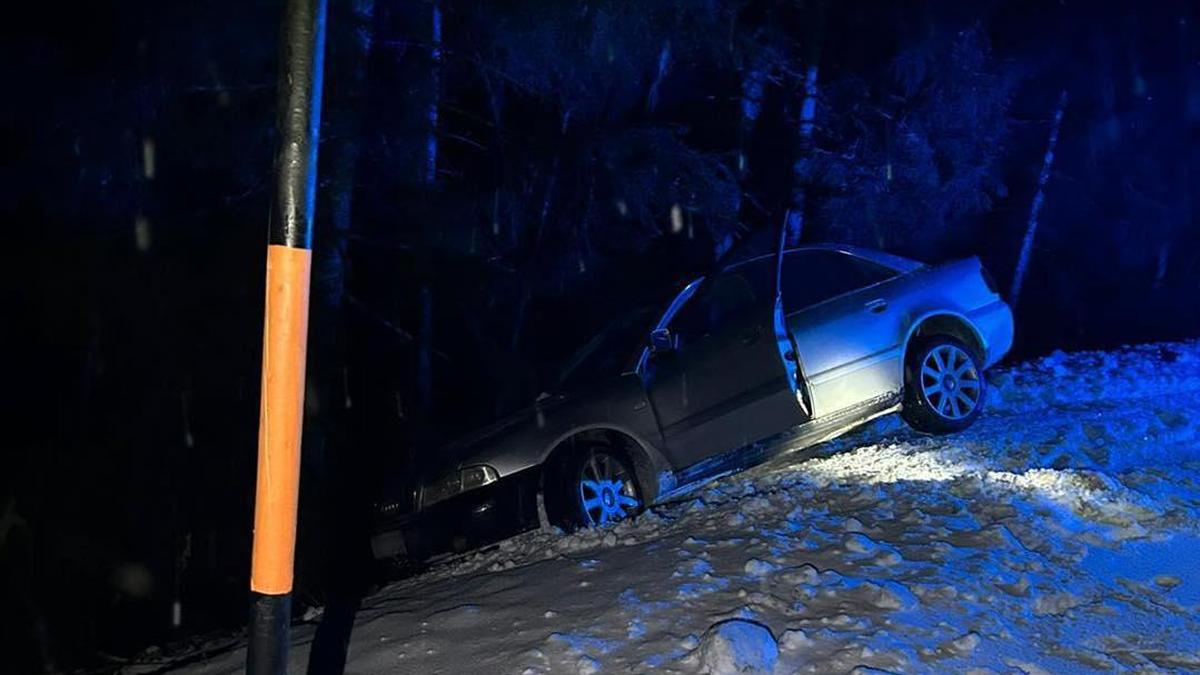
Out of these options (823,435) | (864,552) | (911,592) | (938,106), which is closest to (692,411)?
(823,435)

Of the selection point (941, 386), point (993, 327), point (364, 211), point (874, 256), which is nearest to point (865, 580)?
point (941, 386)

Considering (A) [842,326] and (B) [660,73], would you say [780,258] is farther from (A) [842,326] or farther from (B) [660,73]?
(B) [660,73]

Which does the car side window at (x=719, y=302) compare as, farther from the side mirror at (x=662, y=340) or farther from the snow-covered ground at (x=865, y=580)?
the snow-covered ground at (x=865, y=580)

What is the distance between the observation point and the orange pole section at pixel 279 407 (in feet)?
8.75

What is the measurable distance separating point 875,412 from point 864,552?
246 cm

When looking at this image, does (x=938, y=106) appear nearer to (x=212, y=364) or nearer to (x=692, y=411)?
(x=692, y=411)

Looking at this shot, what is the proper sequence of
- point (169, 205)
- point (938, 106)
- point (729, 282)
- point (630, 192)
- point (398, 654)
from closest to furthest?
point (398, 654)
point (729, 282)
point (169, 205)
point (630, 192)
point (938, 106)

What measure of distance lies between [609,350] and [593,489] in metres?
1.16

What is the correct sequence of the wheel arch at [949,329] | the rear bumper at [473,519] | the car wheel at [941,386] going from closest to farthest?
1. the rear bumper at [473,519]
2. the car wheel at [941,386]
3. the wheel arch at [949,329]

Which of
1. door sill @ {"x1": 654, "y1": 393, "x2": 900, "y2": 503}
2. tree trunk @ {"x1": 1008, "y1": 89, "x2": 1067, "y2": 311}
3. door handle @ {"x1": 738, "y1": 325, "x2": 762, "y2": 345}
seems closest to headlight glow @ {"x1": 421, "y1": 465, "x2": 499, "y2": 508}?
door sill @ {"x1": 654, "y1": 393, "x2": 900, "y2": 503}

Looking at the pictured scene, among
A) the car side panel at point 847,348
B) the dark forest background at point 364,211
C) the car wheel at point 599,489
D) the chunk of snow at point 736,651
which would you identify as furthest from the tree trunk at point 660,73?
the chunk of snow at point 736,651

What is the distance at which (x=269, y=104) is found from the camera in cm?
842

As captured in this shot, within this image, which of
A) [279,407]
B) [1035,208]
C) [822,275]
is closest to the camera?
[279,407]

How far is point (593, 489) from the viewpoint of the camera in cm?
624
